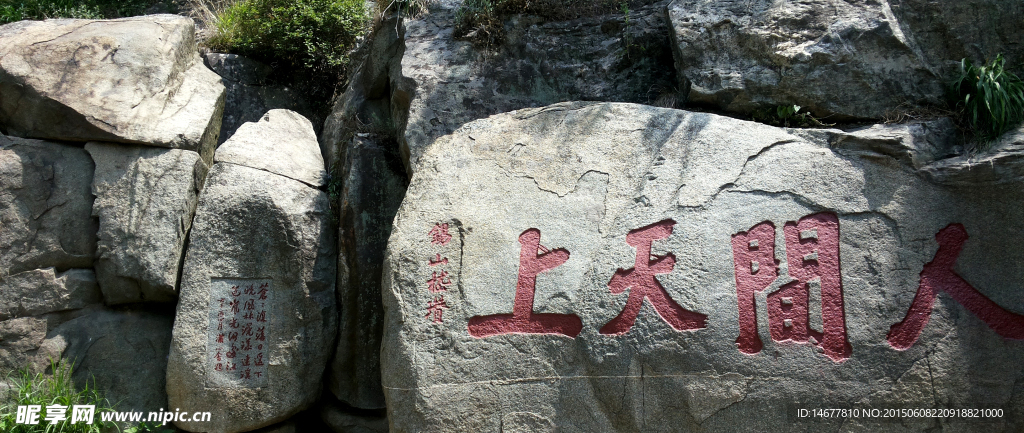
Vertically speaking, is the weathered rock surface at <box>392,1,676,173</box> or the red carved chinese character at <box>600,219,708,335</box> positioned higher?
the weathered rock surface at <box>392,1,676,173</box>

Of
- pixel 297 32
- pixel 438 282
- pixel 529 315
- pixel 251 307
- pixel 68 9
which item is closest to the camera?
pixel 529 315

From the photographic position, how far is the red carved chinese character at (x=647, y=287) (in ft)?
13.1

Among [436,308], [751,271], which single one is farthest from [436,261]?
[751,271]

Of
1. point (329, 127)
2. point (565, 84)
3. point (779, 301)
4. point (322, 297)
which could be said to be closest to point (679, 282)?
point (779, 301)

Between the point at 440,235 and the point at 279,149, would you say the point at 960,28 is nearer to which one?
the point at 440,235

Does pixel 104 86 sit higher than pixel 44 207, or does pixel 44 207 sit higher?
pixel 104 86

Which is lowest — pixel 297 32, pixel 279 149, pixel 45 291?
pixel 45 291

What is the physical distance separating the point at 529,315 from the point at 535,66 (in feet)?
7.65

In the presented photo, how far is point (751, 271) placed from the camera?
4.09m

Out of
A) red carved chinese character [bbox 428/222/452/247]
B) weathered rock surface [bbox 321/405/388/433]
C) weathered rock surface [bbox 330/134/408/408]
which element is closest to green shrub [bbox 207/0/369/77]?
weathered rock surface [bbox 330/134/408/408]

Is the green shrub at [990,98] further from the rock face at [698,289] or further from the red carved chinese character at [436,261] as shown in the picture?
the red carved chinese character at [436,261]

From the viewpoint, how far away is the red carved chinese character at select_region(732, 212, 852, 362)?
3.92 metres

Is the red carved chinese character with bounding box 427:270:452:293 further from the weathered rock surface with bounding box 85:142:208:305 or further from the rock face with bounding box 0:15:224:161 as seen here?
the rock face with bounding box 0:15:224:161

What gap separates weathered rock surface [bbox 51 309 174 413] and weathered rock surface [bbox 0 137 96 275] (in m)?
0.48
